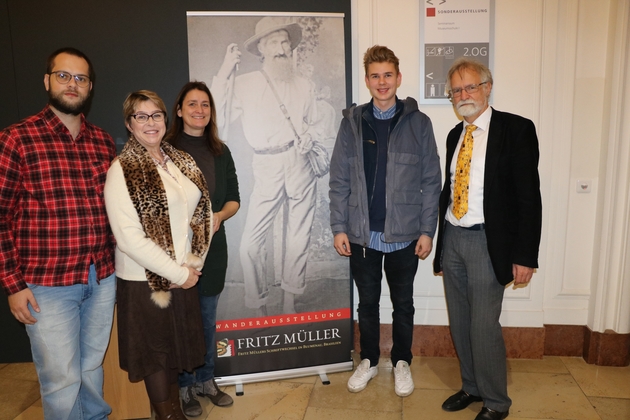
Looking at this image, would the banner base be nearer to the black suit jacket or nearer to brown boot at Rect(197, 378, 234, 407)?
brown boot at Rect(197, 378, 234, 407)

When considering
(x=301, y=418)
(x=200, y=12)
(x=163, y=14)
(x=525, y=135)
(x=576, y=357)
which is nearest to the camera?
(x=525, y=135)

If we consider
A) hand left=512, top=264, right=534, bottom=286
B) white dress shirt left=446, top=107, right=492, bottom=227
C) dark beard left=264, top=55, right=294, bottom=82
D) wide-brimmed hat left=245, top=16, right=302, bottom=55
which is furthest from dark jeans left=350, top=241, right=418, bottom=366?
wide-brimmed hat left=245, top=16, right=302, bottom=55

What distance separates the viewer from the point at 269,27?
283cm

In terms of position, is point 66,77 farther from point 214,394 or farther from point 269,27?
point 214,394

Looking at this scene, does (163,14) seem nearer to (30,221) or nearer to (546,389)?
(30,221)

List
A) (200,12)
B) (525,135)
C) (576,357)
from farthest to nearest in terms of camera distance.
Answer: (576,357)
(200,12)
(525,135)

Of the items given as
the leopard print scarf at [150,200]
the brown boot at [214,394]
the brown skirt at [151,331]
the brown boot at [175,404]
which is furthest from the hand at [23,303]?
the brown boot at [214,394]

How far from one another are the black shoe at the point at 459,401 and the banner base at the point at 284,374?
27.2 inches

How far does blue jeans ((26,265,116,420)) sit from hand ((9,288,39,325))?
0.11ft

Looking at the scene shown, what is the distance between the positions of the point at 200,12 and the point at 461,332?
2.40 metres

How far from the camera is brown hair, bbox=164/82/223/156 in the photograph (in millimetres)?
2492

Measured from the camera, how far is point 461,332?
2.57 meters

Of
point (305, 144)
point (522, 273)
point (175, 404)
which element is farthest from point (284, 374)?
point (522, 273)

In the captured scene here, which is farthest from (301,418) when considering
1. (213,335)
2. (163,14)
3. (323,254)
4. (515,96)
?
(163,14)
